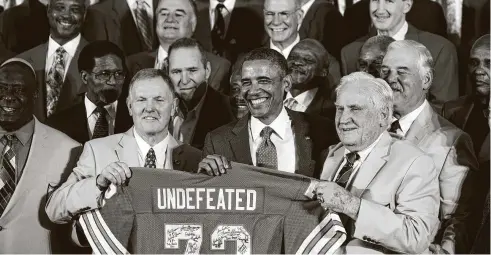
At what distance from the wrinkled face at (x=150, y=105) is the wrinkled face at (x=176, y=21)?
1.00 metres

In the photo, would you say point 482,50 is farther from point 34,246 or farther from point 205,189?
point 34,246

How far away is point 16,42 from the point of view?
5.53 m

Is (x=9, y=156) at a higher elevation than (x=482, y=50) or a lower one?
lower

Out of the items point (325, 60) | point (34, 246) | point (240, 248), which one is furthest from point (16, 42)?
point (240, 248)

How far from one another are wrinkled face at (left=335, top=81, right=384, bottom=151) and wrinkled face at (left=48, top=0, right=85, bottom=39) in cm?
192

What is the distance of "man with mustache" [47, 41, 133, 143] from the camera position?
16.6 ft

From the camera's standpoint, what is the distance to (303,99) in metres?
5.07

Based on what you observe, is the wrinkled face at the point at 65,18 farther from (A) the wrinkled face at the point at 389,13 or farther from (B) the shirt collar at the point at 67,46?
(A) the wrinkled face at the point at 389,13

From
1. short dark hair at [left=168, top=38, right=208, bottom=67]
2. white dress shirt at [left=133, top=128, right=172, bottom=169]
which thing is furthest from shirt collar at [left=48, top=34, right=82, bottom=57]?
white dress shirt at [left=133, top=128, right=172, bottom=169]

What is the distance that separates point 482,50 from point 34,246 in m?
2.36

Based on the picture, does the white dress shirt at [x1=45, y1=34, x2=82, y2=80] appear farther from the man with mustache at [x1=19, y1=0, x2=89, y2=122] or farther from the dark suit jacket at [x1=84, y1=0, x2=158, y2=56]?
the dark suit jacket at [x1=84, y1=0, x2=158, y2=56]

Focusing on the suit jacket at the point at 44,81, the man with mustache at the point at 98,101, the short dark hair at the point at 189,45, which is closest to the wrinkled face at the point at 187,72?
the short dark hair at the point at 189,45

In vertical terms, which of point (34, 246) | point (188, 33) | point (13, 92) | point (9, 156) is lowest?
point (34, 246)

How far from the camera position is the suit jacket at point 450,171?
4.39 meters
